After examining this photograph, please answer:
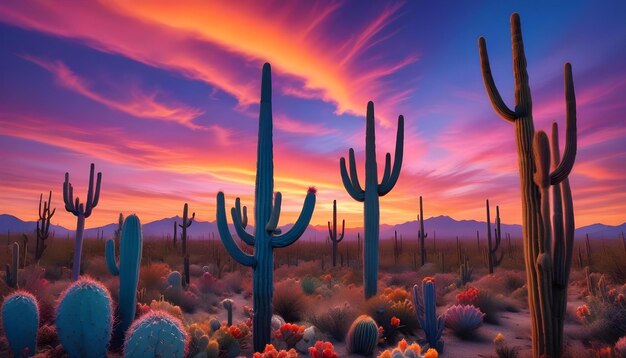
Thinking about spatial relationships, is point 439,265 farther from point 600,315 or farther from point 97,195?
point 97,195

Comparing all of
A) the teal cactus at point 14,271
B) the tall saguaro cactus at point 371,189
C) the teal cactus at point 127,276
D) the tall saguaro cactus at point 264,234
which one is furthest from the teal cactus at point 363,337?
the teal cactus at point 14,271

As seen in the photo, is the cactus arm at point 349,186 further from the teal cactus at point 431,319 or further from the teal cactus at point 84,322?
the teal cactus at point 84,322

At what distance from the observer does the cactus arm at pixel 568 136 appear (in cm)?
529

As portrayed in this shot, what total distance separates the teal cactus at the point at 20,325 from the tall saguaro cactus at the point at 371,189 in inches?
252

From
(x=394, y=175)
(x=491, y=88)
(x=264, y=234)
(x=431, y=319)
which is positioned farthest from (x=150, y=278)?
(x=491, y=88)

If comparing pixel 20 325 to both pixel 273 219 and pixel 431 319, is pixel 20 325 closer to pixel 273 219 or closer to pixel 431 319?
pixel 273 219

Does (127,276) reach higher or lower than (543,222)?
lower

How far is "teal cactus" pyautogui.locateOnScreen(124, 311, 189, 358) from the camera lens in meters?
4.65

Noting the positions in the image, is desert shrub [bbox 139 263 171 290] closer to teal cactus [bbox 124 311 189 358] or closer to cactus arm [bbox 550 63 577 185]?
teal cactus [bbox 124 311 189 358]

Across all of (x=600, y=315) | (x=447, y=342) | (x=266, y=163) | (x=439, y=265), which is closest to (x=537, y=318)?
(x=447, y=342)

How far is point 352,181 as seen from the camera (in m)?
10.5

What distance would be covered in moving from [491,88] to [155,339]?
5540mm

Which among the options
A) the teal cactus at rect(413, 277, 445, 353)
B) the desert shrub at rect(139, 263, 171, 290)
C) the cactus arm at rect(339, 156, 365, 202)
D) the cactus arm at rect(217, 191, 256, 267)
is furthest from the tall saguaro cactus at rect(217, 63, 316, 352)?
the desert shrub at rect(139, 263, 171, 290)

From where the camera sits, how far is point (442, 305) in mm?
11836
